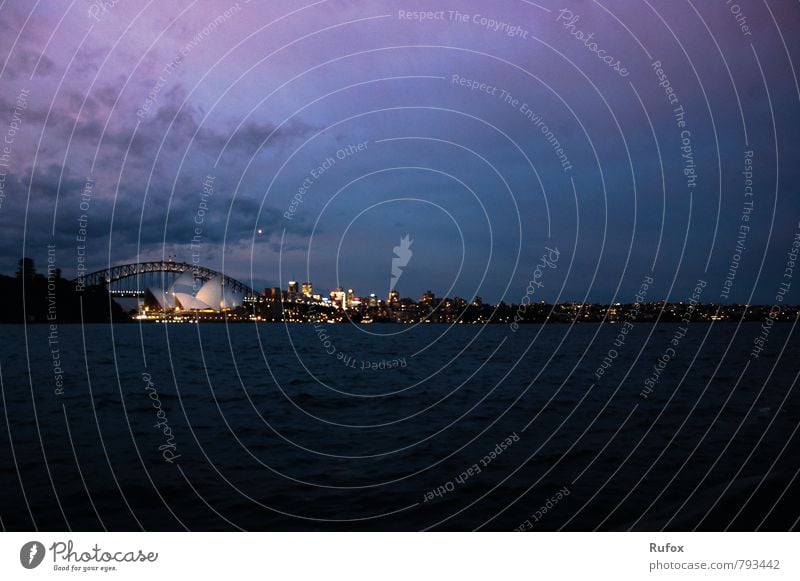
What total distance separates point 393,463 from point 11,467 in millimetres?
6826

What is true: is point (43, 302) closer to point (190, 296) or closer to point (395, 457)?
point (190, 296)

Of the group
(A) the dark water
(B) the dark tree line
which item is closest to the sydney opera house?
(B) the dark tree line

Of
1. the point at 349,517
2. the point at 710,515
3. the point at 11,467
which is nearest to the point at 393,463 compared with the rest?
the point at 349,517

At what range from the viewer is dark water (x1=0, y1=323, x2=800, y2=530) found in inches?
309

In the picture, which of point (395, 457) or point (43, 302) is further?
point (43, 302)

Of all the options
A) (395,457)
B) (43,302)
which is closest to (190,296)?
(43,302)

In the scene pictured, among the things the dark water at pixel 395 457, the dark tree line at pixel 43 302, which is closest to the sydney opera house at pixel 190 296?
the dark tree line at pixel 43 302

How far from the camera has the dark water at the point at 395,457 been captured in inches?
309

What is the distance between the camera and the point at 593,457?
11562mm

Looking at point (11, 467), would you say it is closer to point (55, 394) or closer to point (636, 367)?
point (55, 394)

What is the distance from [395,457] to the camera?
11.6 meters

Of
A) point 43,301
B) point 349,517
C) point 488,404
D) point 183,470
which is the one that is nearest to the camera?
point 349,517

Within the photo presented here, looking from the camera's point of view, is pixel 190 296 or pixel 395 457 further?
pixel 190 296
